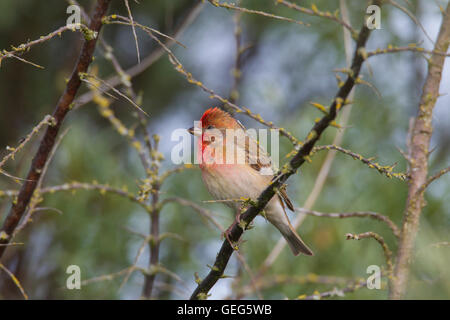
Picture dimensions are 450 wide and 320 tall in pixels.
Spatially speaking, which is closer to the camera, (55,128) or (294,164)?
(294,164)

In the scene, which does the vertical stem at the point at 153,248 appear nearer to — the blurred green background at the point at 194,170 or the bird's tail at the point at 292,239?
the blurred green background at the point at 194,170

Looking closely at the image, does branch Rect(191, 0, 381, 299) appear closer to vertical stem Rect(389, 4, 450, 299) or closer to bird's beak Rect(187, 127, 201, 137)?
vertical stem Rect(389, 4, 450, 299)

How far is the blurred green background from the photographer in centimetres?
402

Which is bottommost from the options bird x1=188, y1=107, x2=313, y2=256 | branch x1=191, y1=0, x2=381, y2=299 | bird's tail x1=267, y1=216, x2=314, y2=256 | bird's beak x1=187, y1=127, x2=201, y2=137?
branch x1=191, y1=0, x2=381, y2=299

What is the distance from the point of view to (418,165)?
282cm

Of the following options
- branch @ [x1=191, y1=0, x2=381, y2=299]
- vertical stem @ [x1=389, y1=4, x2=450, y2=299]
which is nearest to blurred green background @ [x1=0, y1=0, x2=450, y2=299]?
vertical stem @ [x1=389, y1=4, x2=450, y2=299]

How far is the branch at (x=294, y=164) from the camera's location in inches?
62.9

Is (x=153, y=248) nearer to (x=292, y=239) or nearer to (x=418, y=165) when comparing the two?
(x=292, y=239)

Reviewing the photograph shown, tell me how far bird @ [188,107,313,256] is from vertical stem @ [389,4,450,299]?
824 mm

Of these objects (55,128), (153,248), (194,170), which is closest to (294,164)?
(55,128)

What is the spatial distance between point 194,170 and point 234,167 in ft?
4.55

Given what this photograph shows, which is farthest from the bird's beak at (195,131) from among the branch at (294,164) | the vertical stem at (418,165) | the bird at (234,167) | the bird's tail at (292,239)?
the branch at (294,164)
